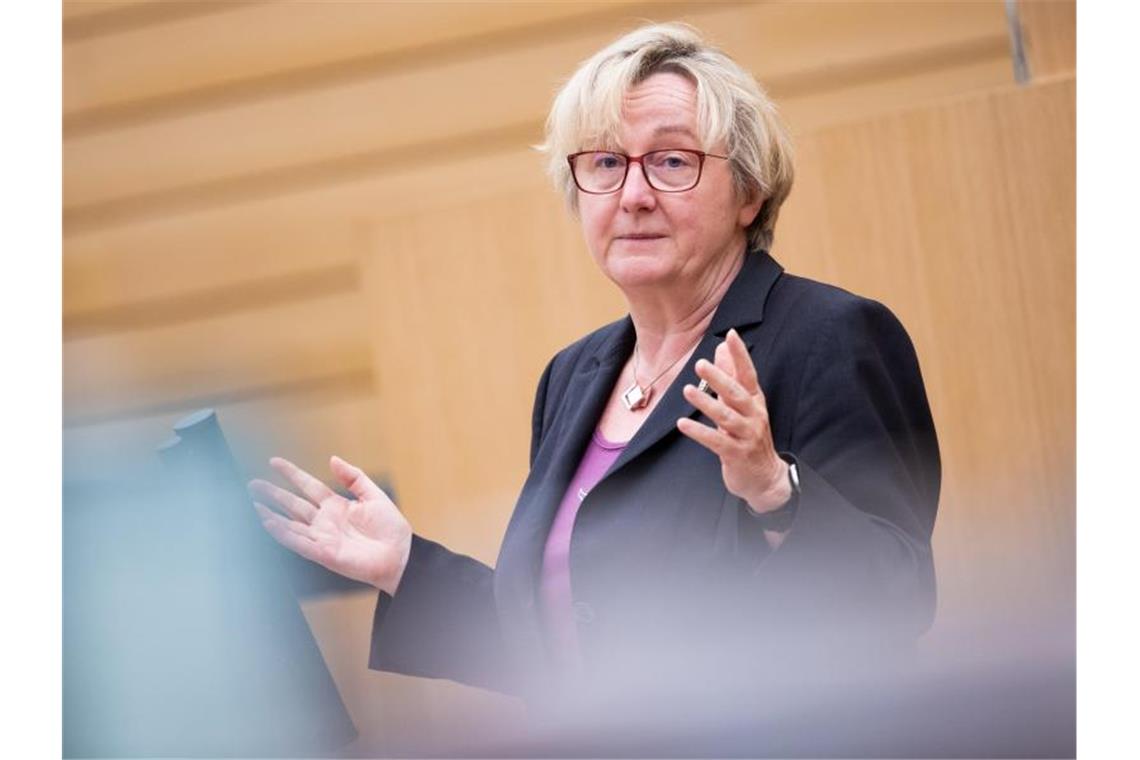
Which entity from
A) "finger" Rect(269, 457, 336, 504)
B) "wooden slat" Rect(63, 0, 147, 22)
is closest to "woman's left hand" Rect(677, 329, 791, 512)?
"finger" Rect(269, 457, 336, 504)

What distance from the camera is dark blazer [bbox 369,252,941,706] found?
1.62 m

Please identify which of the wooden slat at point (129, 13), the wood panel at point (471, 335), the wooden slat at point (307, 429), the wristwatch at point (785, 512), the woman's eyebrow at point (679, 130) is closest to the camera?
the wristwatch at point (785, 512)

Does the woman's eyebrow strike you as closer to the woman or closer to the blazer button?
the woman

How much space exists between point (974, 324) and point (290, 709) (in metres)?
1.10

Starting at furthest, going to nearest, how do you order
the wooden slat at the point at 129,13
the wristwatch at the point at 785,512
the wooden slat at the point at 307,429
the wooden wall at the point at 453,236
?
the wooden slat at the point at 129,13
the wooden slat at the point at 307,429
the wooden wall at the point at 453,236
the wristwatch at the point at 785,512

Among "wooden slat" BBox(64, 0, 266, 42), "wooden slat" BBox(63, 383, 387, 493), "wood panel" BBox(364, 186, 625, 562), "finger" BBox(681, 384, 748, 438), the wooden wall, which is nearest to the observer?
"finger" BBox(681, 384, 748, 438)

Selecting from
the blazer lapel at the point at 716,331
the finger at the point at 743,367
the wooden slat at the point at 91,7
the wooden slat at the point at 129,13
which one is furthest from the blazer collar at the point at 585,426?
the wooden slat at the point at 91,7

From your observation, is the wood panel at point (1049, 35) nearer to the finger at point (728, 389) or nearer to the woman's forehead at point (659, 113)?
the woman's forehead at point (659, 113)

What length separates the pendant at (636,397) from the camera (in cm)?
181

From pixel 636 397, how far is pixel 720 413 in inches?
15.2

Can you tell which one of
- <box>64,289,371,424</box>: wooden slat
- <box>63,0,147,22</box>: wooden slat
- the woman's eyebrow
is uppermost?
<box>63,0,147,22</box>: wooden slat

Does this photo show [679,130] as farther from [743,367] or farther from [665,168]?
[743,367]

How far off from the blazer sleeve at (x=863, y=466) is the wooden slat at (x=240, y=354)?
2.47 feet

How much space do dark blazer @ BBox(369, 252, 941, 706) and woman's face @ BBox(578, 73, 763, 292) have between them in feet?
0.18
